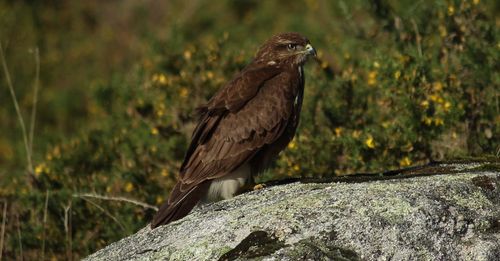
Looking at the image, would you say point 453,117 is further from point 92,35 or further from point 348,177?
point 92,35

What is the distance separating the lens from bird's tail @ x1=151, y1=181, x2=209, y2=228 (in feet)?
17.1

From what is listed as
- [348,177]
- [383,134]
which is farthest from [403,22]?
[348,177]

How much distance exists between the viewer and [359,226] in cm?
425

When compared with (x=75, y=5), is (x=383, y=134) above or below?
below

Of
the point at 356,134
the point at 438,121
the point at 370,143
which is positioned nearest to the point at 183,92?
the point at 356,134

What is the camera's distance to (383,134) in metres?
7.39

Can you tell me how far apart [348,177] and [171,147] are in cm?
319

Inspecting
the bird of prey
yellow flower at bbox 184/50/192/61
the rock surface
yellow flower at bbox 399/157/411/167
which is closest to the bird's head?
the bird of prey

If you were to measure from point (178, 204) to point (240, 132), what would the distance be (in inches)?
35.7

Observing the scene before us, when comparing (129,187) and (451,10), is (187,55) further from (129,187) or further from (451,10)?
(451,10)

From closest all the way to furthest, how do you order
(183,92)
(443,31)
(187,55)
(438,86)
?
(438,86), (443,31), (183,92), (187,55)

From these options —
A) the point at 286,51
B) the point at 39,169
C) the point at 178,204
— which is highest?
the point at 286,51

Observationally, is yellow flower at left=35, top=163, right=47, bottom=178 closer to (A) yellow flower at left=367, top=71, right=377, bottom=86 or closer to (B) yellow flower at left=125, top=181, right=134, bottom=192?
(B) yellow flower at left=125, top=181, right=134, bottom=192

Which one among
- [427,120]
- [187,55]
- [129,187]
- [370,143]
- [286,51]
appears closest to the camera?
[286,51]
